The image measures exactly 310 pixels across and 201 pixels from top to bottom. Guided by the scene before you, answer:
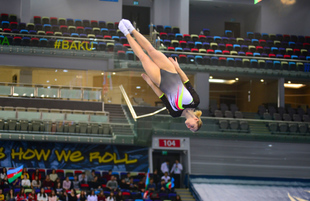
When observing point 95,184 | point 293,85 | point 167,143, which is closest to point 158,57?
point 95,184

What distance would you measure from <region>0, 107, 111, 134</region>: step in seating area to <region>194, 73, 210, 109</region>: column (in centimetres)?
660

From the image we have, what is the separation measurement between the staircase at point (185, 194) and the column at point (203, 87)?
667 cm

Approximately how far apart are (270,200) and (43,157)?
31.3ft

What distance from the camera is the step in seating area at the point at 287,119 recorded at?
19062 mm

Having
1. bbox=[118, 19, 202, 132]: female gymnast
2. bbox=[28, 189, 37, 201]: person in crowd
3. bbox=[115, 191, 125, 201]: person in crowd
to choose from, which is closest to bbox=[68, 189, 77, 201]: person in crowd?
bbox=[28, 189, 37, 201]: person in crowd

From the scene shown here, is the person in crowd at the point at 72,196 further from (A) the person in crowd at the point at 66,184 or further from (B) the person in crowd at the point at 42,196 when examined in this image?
(A) the person in crowd at the point at 66,184

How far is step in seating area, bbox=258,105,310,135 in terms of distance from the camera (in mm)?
19062

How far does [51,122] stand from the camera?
17.4m

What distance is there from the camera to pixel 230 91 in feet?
86.5

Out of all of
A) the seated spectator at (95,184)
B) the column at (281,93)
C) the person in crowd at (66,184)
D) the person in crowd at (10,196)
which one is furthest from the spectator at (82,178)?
the column at (281,93)

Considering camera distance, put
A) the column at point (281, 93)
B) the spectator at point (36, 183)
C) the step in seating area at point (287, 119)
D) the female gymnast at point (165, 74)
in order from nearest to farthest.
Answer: the female gymnast at point (165, 74)
the spectator at point (36, 183)
the step in seating area at point (287, 119)
the column at point (281, 93)

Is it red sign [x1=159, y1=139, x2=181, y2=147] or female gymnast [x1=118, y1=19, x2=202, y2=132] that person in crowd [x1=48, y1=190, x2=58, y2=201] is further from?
female gymnast [x1=118, y1=19, x2=202, y2=132]

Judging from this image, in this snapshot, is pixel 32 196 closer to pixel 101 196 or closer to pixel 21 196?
pixel 21 196

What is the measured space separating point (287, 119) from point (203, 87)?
483 centimetres
